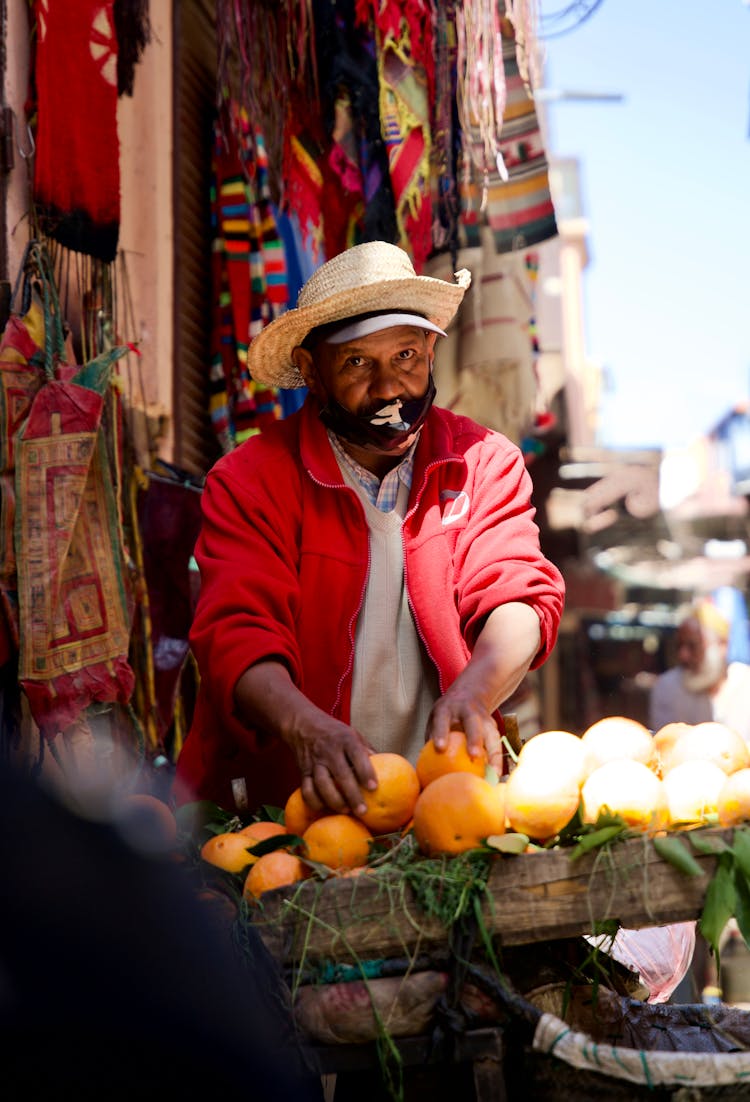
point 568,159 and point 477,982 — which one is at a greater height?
point 568,159

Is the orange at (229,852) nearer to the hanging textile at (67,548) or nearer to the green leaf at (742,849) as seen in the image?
the green leaf at (742,849)

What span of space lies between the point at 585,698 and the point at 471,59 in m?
13.3

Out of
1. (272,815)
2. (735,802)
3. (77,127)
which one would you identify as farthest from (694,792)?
(77,127)

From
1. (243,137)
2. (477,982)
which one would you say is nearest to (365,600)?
(477,982)

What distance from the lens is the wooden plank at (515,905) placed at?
5.60 feet

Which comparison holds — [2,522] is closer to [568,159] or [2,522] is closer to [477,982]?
[477,982]

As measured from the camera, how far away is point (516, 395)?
5.74m

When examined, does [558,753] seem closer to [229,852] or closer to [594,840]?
[594,840]

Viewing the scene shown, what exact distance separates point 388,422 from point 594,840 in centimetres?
130

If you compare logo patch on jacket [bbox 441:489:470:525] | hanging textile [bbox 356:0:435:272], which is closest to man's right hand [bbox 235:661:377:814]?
logo patch on jacket [bbox 441:489:470:525]

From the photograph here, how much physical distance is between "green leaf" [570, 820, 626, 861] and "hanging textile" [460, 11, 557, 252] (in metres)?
3.21

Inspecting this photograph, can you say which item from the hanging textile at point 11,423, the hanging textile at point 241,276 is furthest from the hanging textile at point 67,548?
the hanging textile at point 241,276

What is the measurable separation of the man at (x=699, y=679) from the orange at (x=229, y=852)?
5.33m

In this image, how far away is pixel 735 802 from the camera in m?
1.83
